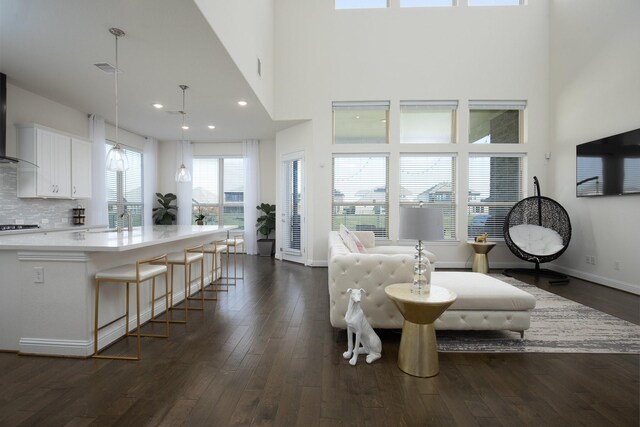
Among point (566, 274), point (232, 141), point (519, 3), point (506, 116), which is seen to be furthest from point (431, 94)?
point (232, 141)

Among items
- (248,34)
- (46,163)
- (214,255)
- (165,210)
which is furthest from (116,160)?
Result: (165,210)

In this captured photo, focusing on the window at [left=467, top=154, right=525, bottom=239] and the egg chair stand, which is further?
the window at [left=467, top=154, right=525, bottom=239]

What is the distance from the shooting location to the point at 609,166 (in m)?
4.47

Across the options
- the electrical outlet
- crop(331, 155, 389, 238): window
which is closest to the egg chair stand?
crop(331, 155, 389, 238): window

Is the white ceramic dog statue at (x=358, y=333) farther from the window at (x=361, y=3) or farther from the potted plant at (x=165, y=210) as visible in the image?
the potted plant at (x=165, y=210)

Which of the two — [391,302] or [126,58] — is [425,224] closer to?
[391,302]

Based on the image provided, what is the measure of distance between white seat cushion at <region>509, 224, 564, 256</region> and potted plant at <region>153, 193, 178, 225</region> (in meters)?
7.48

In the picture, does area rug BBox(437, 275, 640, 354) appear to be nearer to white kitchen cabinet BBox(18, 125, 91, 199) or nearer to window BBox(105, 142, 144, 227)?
white kitchen cabinet BBox(18, 125, 91, 199)

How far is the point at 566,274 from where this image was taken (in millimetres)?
5422

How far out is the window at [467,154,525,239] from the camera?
6.05 meters

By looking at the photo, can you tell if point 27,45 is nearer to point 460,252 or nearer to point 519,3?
point 460,252

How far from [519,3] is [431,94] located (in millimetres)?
2580

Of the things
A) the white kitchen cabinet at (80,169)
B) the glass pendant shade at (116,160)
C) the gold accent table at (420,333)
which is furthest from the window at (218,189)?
the gold accent table at (420,333)

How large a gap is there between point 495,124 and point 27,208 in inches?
327
